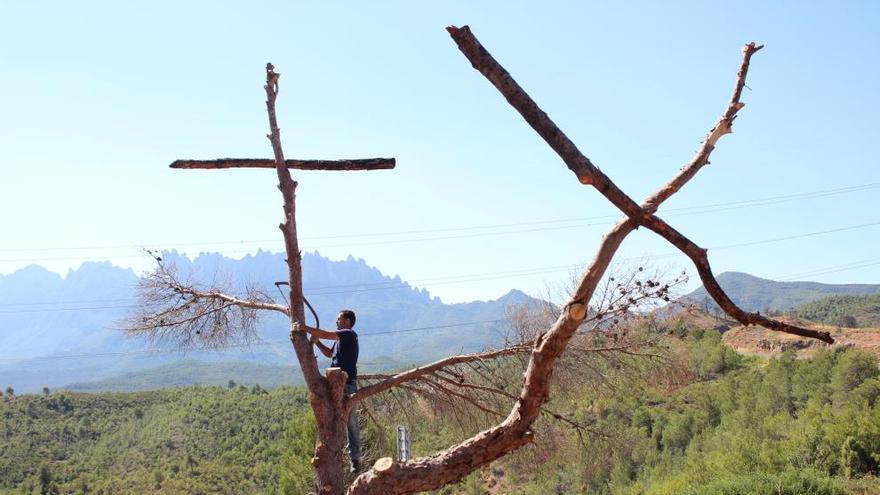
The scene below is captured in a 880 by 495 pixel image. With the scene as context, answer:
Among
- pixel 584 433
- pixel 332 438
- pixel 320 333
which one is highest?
pixel 320 333

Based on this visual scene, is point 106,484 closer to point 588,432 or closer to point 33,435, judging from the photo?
point 33,435

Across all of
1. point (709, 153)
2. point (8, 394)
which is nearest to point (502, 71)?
point (709, 153)

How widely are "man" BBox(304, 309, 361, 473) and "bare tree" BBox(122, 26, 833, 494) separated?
293 mm

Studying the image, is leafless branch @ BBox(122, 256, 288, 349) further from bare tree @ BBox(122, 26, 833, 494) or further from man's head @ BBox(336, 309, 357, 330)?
man's head @ BBox(336, 309, 357, 330)

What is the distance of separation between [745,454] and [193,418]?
5107cm

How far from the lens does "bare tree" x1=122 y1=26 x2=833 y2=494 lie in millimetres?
3557

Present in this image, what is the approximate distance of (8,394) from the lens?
64375 mm

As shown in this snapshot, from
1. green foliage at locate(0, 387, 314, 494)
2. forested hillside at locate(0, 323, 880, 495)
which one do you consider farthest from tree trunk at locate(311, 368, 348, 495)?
green foliage at locate(0, 387, 314, 494)

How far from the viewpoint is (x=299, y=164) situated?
6.39 m

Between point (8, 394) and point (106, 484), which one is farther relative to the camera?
point (8, 394)

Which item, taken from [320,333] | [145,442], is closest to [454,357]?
[320,333]

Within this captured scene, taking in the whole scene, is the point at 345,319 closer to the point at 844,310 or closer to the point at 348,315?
the point at 348,315

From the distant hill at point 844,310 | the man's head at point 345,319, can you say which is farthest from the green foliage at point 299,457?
the distant hill at point 844,310

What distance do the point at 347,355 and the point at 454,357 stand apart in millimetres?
1146
